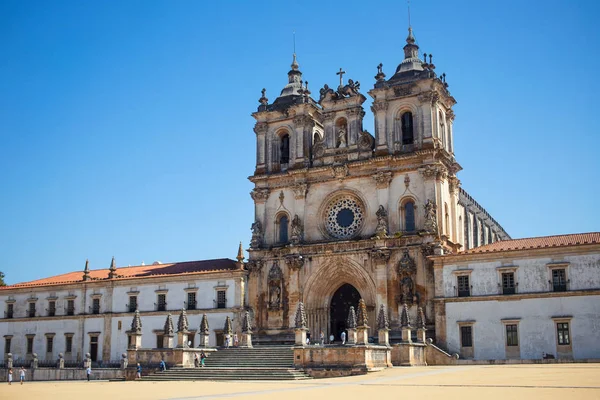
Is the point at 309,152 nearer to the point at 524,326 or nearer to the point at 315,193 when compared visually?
the point at 315,193

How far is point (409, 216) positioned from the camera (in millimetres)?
53344

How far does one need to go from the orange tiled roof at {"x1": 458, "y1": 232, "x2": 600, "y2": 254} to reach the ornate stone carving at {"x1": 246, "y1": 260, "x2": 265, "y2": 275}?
16029mm

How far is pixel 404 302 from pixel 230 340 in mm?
11961

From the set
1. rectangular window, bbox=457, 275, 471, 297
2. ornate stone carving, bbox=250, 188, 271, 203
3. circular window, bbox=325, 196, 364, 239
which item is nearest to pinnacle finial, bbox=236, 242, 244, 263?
ornate stone carving, bbox=250, 188, 271, 203

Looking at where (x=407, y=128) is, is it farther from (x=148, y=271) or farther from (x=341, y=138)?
(x=148, y=271)

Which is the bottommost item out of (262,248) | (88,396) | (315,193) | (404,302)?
(88,396)

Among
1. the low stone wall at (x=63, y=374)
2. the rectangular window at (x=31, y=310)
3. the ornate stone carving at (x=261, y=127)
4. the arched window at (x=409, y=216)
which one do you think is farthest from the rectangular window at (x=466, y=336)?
the rectangular window at (x=31, y=310)

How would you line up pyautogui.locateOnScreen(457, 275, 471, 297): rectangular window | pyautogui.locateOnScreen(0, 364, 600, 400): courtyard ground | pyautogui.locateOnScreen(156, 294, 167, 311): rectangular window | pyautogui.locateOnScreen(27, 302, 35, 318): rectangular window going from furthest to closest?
pyautogui.locateOnScreen(27, 302, 35, 318): rectangular window < pyautogui.locateOnScreen(156, 294, 167, 311): rectangular window < pyautogui.locateOnScreen(457, 275, 471, 297): rectangular window < pyautogui.locateOnScreen(0, 364, 600, 400): courtyard ground

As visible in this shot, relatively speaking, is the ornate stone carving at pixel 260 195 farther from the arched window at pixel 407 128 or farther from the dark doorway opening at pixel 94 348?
the dark doorway opening at pixel 94 348

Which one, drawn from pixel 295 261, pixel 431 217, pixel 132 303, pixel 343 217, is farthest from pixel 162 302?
pixel 431 217

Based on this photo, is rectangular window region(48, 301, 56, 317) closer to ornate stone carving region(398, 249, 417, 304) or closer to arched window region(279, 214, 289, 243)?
arched window region(279, 214, 289, 243)

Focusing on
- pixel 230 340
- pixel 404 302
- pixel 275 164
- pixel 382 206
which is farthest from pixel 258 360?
pixel 275 164

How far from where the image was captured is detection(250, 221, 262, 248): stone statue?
189 ft

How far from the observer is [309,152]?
58.6 meters
